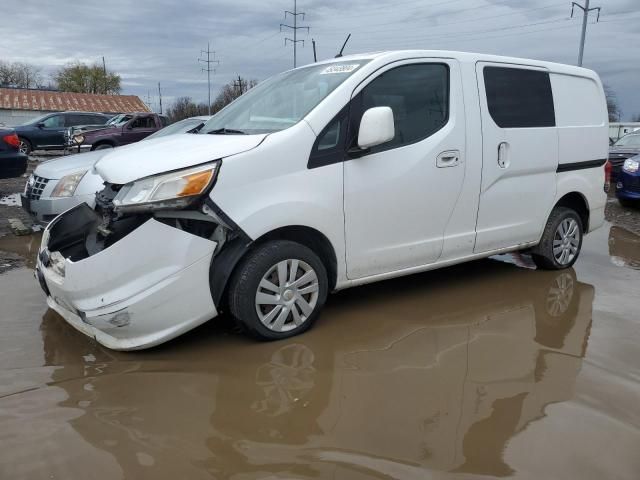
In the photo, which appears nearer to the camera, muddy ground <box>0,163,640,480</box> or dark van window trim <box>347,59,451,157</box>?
muddy ground <box>0,163,640,480</box>

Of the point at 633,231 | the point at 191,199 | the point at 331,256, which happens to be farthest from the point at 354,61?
the point at 633,231

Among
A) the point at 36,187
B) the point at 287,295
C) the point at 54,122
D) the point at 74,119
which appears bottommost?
the point at 287,295

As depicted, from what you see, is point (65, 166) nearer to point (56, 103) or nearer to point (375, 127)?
point (375, 127)

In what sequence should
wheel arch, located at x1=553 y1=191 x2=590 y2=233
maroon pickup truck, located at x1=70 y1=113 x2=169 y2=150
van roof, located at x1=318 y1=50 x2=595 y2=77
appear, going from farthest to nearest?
maroon pickup truck, located at x1=70 y1=113 x2=169 y2=150, wheel arch, located at x1=553 y1=191 x2=590 y2=233, van roof, located at x1=318 y1=50 x2=595 y2=77

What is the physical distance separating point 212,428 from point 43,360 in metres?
1.36

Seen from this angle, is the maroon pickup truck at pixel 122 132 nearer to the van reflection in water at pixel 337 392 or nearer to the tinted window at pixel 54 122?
the tinted window at pixel 54 122

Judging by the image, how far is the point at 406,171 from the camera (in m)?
3.96

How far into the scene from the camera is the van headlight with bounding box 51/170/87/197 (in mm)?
5762

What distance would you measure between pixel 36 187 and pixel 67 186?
1.70 ft

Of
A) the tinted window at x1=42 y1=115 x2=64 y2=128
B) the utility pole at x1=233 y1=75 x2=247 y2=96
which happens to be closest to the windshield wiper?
the tinted window at x1=42 y1=115 x2=64 y2=128

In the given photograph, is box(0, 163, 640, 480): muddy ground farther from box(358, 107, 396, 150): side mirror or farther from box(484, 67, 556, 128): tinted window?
box(484, 67, 556, 128): tinted window

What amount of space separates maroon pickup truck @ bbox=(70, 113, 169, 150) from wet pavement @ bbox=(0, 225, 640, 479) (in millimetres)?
13046

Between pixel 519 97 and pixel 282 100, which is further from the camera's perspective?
pixel 519 97

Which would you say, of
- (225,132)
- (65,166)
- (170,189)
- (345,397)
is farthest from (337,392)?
(65,166)
